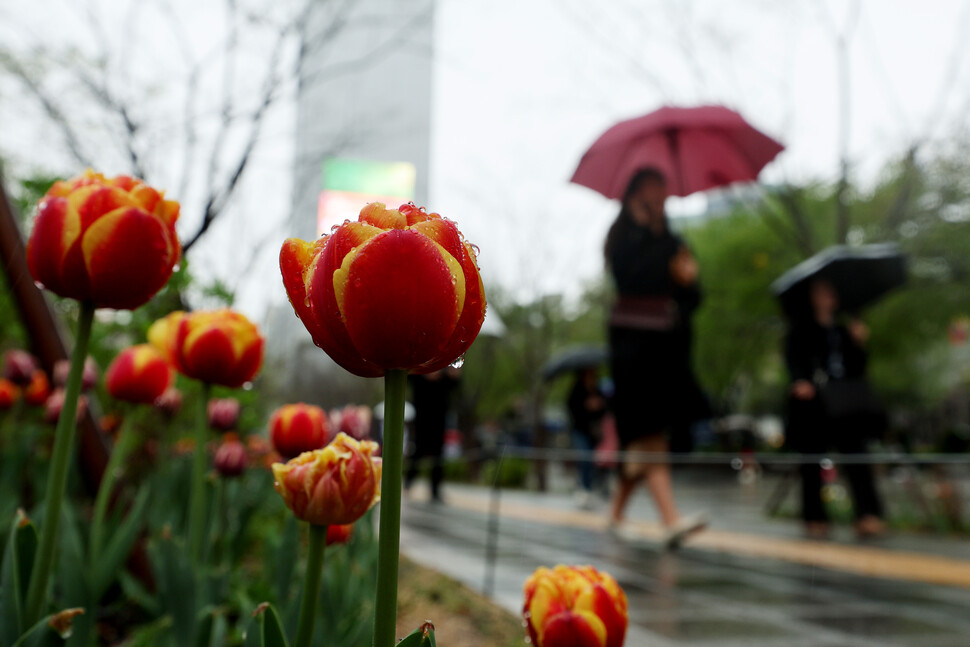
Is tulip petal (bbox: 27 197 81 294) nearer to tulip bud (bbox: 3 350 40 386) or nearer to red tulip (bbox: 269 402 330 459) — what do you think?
red tulip (bbox: 269 402 330 459)

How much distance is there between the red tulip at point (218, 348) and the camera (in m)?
1.22

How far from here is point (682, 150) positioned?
564cm

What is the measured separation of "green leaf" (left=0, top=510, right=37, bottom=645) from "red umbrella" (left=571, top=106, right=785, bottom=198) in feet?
16.5

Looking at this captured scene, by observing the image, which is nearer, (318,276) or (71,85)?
(318,276)

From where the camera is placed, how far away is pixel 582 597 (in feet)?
2.90

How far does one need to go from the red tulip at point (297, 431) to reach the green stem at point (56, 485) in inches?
24.7

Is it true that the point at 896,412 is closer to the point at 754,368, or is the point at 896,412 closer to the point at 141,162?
the point at 754,368

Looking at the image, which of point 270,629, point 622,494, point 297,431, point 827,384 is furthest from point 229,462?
point 827,384

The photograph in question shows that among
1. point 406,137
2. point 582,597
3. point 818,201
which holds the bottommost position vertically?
point 582,597

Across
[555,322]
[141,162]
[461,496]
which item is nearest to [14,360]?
[141,162]

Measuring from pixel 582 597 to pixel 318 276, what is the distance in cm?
54

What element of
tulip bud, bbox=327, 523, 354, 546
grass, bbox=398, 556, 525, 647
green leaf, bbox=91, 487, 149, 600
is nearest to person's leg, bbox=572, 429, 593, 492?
grass, bbox=398, 556, 525, 647

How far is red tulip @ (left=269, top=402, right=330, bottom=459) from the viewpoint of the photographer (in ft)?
4.75

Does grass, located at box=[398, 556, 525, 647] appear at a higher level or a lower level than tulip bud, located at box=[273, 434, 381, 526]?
lower
